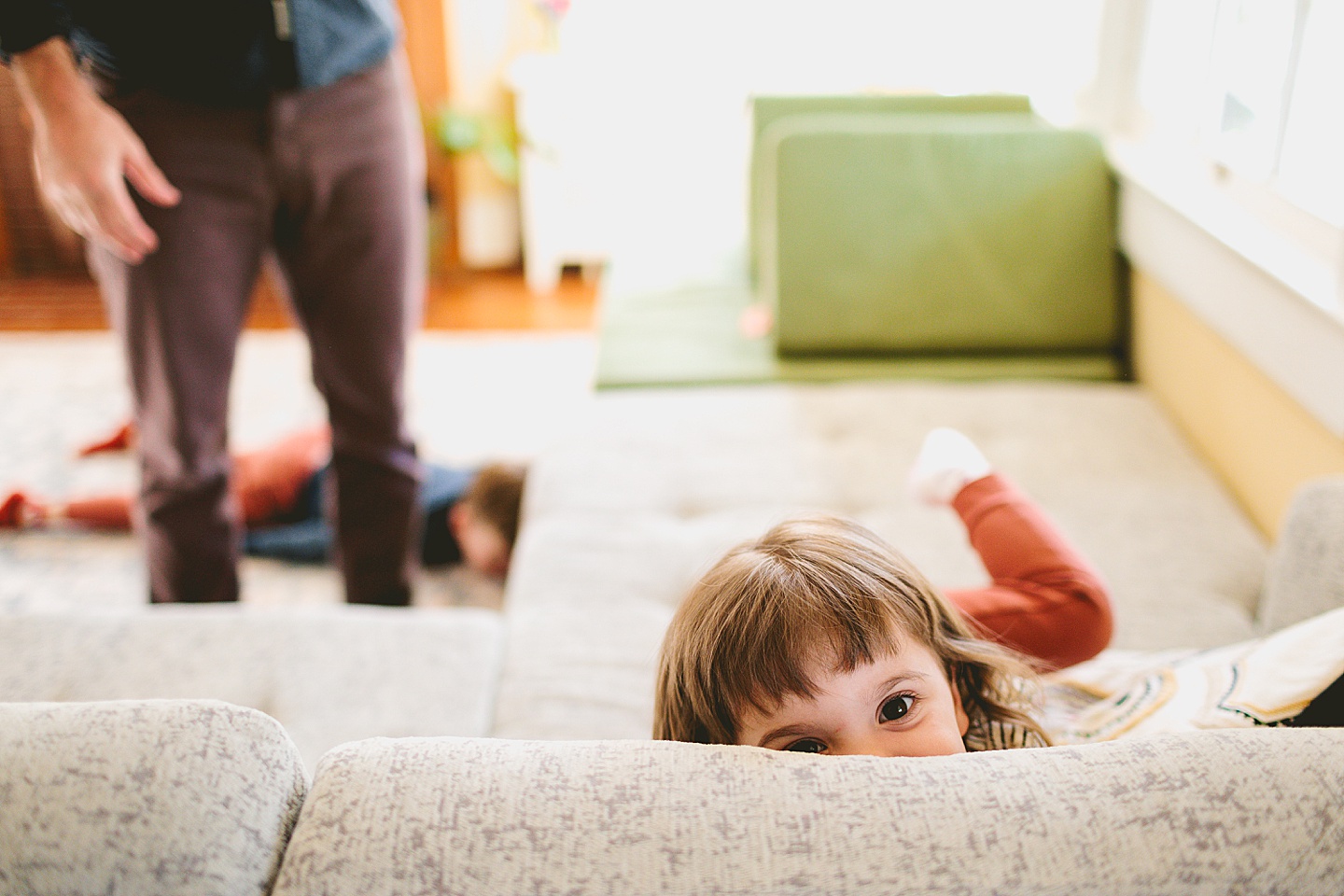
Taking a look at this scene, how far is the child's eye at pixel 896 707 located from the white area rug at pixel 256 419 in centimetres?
105

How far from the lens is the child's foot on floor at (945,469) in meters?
1.08

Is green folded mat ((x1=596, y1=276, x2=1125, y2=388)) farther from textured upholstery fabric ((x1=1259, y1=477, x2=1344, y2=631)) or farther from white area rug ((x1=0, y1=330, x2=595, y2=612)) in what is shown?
textured upholstery fabric ((x1=1259, y1=477, x2=1344, y2=631))

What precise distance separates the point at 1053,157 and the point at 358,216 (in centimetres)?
124

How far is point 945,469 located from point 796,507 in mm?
414

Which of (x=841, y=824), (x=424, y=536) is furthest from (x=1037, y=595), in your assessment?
(x=424, y=536)

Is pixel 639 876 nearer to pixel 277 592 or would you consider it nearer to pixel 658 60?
pixel 277 592

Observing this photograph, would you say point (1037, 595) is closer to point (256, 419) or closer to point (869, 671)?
→ point (869, 671)

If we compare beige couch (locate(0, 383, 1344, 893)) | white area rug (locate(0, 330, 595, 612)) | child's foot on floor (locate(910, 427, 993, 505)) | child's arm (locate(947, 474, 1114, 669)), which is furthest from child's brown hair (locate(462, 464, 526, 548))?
beige couch (locate(0, 383, 1344, 893))

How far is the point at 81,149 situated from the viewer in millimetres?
1132

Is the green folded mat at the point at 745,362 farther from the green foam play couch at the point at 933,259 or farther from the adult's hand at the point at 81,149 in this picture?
the adult's hand at the point at 81,149

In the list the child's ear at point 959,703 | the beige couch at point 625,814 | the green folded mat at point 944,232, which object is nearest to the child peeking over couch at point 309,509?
the green folded mat at point 944,232

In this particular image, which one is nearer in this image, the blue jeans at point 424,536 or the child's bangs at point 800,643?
the child's bangs at point 800,643

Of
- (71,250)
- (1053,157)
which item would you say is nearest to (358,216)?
(1053,157)

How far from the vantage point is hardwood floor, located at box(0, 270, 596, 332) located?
3.44 metres
